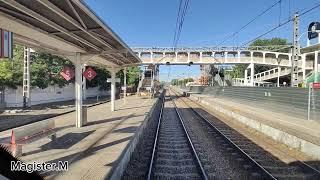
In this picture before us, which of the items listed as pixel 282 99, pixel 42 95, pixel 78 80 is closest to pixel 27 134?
pixel 78 80

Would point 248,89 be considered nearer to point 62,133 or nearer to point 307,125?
point 307,125

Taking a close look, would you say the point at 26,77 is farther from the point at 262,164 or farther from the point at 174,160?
the point at 262,164

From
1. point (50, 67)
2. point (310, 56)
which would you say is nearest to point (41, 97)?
point (50, 67)

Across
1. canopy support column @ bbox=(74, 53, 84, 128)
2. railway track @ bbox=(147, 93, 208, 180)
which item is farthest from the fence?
canopy support column @ bbox=(74, 53, 84, 128)

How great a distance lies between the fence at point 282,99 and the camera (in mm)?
20822

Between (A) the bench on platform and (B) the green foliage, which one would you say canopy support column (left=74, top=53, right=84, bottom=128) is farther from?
(B) the green foliage

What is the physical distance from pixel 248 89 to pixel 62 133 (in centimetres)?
2484

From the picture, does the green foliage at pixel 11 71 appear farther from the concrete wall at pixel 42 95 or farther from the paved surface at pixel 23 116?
the paved surface at pixel 23 116

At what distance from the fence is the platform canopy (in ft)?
35.7

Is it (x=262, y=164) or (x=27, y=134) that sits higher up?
(x=27, y=134)

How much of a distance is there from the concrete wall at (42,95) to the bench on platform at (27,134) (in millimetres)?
22567

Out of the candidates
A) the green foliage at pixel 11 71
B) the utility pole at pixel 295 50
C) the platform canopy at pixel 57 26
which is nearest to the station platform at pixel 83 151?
the platform canopy at pixel 57 26

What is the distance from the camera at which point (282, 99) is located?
84.3 ft

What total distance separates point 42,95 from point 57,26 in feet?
93.3
